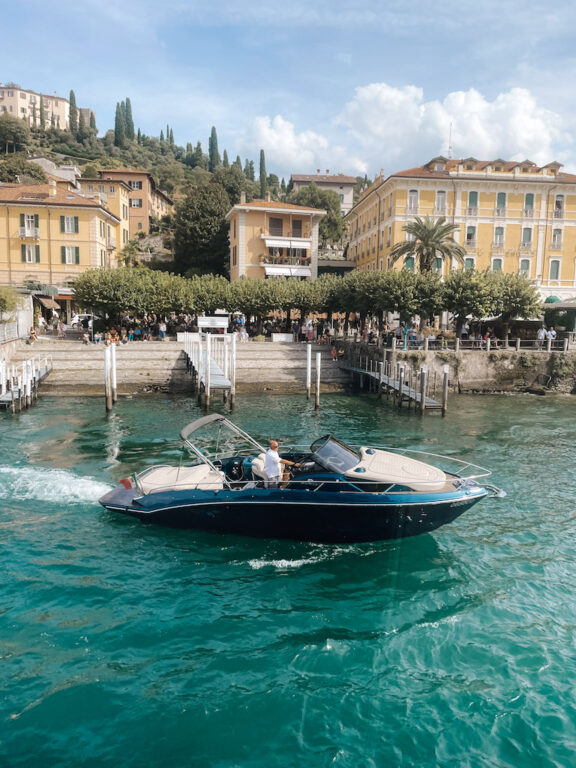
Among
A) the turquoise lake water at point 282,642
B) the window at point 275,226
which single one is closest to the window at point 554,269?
the window at point 275,226

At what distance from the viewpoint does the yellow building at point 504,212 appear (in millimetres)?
51906

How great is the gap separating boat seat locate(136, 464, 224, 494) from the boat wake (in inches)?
97.6

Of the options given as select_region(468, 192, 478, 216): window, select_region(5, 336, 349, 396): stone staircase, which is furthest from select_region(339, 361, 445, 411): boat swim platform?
select_region(468, 192, 478, 216): window

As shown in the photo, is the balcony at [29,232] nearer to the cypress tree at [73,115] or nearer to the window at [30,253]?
the window at [30,253]

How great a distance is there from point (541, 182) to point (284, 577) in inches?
2010

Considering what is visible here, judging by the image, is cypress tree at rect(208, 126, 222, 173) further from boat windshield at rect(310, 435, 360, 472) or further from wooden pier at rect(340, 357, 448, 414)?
boat windshield at rect(310, 435, 360, 472)

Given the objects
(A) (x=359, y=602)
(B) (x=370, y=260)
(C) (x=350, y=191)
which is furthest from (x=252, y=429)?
(C) (x=350, y=191)

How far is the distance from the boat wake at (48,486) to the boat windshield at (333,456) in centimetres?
648

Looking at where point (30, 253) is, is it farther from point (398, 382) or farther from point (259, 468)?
point (259, 468)

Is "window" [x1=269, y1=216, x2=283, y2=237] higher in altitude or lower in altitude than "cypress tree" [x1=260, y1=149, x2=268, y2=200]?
lower

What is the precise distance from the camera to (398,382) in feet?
109

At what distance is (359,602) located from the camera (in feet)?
34.7

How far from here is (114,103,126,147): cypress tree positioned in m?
138

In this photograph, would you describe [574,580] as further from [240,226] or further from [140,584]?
[240,226]
